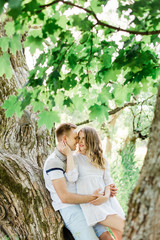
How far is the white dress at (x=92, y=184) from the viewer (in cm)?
297

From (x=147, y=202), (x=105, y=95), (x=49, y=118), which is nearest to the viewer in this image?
(x=147, y=202)

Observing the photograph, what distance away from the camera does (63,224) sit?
3025 mm

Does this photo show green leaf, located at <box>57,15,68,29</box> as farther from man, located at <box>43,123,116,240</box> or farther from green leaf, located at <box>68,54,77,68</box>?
man, located at <box>43,123,116,240</box>

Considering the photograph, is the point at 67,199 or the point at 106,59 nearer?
the point at 106,59

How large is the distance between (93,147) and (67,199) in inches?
27.6

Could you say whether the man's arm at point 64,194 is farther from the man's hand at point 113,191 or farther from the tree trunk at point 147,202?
the tree trunk at point 147,202

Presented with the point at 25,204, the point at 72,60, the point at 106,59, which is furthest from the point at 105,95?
the point at 25,204

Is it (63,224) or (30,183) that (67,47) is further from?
(63,224)

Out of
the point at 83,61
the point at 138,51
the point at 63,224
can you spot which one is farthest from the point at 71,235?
the point at 138,51

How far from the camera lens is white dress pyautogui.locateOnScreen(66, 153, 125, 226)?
297 centimetres

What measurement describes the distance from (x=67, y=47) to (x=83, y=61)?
11.8 inches

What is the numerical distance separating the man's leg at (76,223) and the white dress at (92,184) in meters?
0.07

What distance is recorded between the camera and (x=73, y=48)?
8.48ft

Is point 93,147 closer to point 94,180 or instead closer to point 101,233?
point 94,180
